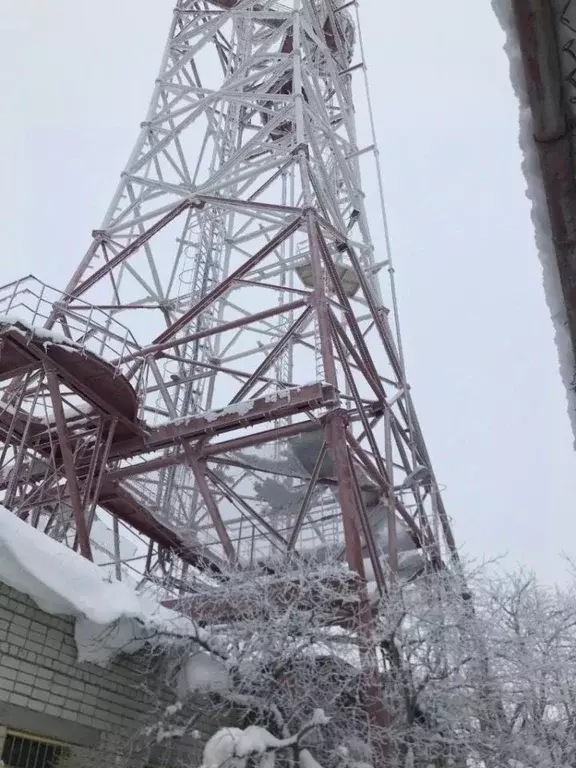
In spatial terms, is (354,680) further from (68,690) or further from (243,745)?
(68,690)

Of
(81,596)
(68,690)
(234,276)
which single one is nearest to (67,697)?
(68,690)

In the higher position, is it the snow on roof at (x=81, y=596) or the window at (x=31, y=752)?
the snow on roof at (x=81, y=596)

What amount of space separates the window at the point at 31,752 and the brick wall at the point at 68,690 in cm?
12

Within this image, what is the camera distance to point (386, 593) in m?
9.15

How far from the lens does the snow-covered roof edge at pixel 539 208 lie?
2031mm

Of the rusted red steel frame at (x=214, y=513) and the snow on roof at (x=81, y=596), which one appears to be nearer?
the snow on roof at (x=81, y=596)

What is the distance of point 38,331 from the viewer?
10359 mm

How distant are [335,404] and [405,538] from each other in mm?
5650

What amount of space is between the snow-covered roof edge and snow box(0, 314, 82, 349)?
29.3 feet

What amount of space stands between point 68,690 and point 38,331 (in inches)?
194

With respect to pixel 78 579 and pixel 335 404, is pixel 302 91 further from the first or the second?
pixel 78 579

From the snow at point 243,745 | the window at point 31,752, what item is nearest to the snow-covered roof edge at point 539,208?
the snow at point 243,745

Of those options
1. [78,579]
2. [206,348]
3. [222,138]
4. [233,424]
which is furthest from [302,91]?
[78,579]

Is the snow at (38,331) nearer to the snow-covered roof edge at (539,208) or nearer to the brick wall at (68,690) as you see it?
the brick wall at (68,690)
